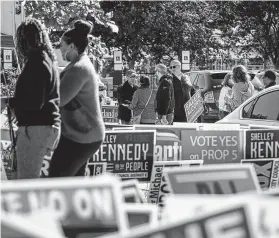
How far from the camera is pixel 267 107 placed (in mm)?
10531

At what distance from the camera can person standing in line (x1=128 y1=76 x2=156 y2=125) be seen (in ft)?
43.8

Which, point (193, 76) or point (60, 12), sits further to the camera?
point (193, 76)

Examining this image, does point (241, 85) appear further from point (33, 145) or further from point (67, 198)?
point (67, 198)

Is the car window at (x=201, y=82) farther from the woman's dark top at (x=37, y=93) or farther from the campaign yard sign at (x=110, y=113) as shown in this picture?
the woman's dark top at (x=37, y=93)

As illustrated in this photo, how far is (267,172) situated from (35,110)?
3435 mm

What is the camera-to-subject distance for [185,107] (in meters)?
13.2

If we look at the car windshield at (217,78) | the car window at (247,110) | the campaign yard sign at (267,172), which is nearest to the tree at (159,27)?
the car windshield at (217,78)

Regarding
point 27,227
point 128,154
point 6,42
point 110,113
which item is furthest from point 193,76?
point 27,227

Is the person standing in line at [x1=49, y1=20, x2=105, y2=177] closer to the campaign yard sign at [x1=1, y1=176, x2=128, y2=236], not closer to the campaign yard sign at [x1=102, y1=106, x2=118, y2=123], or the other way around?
the campaign yard sign at [x1=1, y1=176, x2=128, y2=236]

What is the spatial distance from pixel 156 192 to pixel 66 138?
2043mm

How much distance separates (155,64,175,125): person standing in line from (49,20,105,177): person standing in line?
6.41 metres

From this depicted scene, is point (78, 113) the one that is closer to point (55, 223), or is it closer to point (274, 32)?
point (55, 223)

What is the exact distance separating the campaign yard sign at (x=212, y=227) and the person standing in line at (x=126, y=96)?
12.2 m

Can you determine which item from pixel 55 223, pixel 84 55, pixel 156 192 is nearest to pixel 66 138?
pixel 84 55
